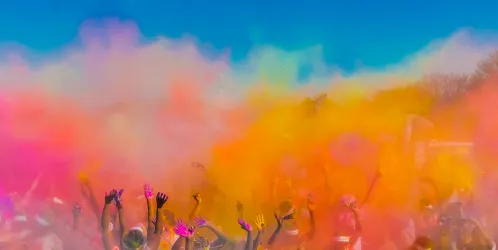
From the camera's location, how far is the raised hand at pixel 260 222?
363cm

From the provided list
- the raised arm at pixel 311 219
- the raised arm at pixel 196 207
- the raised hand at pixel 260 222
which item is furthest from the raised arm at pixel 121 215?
the raised arm at pixel 311 219

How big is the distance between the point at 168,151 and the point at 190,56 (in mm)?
660

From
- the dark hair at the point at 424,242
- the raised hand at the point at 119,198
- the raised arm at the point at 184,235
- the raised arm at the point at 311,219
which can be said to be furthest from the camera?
the raised arm at the point at 311,219

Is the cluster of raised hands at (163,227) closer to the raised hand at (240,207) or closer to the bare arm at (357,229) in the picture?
the raised hand at (240,207)

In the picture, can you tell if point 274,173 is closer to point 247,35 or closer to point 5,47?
point 247,35

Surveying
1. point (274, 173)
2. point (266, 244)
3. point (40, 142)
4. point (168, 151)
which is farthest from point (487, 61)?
point (40, 142)

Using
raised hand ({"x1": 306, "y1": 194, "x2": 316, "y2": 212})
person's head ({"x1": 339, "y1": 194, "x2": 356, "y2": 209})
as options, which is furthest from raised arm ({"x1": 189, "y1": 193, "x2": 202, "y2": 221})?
person's head ({"x1": 339, "y1": 194, "x2": 356, "y2": 209})

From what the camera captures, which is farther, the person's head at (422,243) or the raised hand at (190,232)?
the person's head at (422,243)

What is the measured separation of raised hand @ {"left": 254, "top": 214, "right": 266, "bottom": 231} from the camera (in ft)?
11.9

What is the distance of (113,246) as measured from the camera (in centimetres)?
346

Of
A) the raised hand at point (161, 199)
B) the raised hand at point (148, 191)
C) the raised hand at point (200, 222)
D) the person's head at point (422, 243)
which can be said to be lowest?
the person's head at point (422, 243)

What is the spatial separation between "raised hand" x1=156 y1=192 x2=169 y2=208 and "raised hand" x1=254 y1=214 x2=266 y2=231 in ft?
1.98

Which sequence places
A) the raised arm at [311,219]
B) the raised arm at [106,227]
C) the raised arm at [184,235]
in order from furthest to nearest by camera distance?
the raised arm at [311,219], the raised arm at [106,227], the raised arm at [184,235]

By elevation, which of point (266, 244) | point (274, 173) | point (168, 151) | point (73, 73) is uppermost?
point (73, 73)
